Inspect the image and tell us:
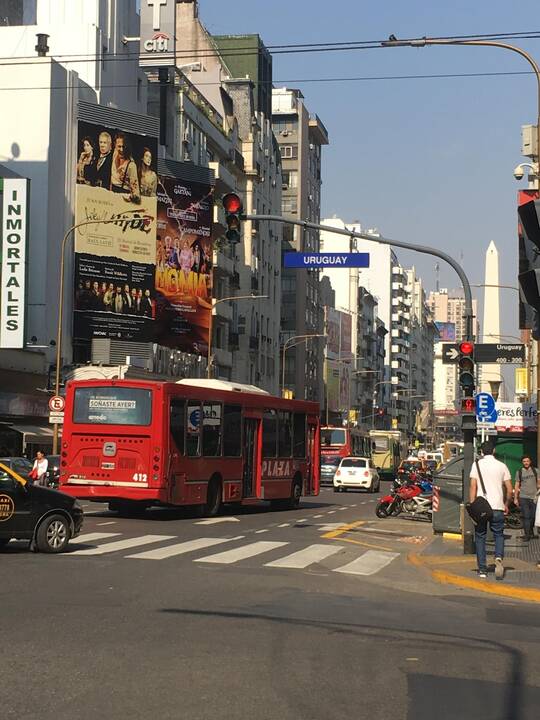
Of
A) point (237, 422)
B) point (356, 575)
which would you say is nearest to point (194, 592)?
point (356, 575)

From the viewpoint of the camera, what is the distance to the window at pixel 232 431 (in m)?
27.9

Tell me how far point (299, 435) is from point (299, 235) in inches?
3140

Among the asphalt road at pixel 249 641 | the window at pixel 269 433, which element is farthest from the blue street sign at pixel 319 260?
the asphalt road at pixel 249 641

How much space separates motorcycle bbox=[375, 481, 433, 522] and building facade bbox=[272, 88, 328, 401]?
7464 centimetres

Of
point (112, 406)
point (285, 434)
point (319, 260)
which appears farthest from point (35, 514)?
point (285, 434)

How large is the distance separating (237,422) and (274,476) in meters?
→ 3.37

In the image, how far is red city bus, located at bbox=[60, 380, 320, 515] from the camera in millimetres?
24688

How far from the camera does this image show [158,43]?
6519cm

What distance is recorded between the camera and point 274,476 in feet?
103

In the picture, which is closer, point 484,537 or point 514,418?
point 484,537

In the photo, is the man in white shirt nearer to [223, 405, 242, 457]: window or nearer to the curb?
the curb

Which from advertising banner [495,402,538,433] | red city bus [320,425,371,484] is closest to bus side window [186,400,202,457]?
advertising banner [495,402,538,433]

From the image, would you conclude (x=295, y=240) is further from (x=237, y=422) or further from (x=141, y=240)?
(x=237, y=422)

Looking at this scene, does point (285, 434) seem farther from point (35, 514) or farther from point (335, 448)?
point (335, 448)
